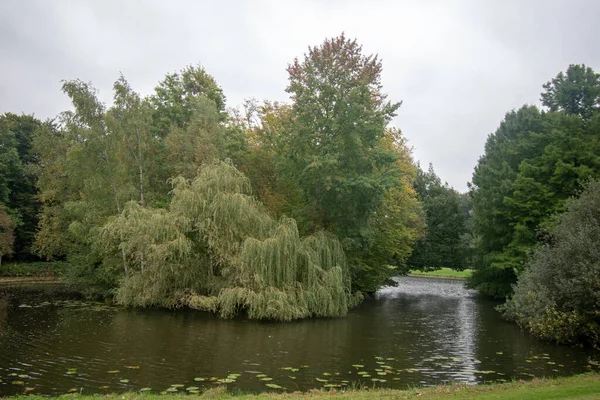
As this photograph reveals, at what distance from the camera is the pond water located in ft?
35.3

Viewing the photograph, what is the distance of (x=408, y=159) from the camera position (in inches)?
1422

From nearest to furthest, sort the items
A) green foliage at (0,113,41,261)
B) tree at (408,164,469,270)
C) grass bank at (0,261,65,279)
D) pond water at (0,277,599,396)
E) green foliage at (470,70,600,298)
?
pond water at (0,277,599,396)
green foliage at (470,70,600,298)
grass bank at (0,261,65,279)
green foliage at (0,113,41,261)
tree at (408,164,469,270)

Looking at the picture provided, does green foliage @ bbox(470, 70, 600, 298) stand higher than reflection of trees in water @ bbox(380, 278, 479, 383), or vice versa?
green foliage @ bbox(470, 70, 600, 298)

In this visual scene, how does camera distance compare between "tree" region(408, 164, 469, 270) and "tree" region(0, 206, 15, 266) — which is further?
"tree" region(408, 164, 469, 270)

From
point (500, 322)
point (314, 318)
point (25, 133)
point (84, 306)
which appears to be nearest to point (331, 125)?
point (314, 318)

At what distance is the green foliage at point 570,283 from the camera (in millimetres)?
15164

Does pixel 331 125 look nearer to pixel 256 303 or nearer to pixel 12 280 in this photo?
pixel 256 303

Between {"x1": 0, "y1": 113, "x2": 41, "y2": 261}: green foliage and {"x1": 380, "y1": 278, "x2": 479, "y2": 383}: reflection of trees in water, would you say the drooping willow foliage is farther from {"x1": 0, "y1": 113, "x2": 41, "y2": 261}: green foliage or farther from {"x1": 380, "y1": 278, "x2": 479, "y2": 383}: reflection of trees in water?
{"x1": 0, "y1": 113, "x2": 41, "y2": 261}: green foliage

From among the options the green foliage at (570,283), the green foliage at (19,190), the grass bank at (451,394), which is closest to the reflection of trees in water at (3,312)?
the grass bank at (451,394)

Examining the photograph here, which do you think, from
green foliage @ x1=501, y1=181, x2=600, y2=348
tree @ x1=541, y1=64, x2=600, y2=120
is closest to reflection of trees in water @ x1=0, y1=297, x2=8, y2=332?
green foliage @ x1=501, y1=181, x2=600, y2=348

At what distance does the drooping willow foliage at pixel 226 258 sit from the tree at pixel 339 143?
3.13 metres

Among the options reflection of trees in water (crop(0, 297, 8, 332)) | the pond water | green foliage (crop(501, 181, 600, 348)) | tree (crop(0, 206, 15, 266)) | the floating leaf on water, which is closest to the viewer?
the floating leaf on water

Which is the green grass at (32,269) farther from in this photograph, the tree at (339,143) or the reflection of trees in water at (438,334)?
the reflection of trees in water at (438,334)

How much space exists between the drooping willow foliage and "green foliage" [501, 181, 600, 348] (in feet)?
27.7
